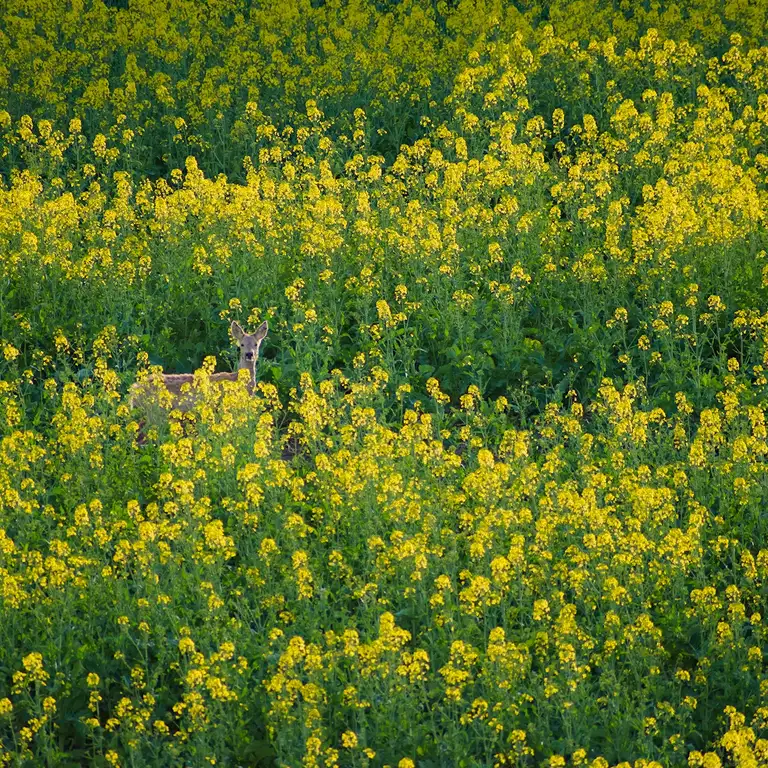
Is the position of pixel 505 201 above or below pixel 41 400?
above

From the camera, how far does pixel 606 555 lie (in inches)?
279

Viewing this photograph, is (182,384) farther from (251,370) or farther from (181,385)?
(251,370)

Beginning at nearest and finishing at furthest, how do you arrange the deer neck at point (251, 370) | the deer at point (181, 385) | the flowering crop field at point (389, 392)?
the flowering crop field at point (389, 392) < the deer at point (181, 385) < the deer neck at point (251, 370)

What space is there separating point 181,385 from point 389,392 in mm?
1547

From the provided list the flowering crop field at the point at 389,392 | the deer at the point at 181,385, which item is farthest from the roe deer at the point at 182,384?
the flowering crop field at the point at 389,392

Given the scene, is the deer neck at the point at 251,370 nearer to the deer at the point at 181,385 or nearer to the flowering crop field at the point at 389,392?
the deer at the point at 181,385

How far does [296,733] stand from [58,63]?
444 inches

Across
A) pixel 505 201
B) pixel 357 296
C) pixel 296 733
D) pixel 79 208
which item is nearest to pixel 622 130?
pixel 505 201

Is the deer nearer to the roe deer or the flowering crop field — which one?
the roe deer

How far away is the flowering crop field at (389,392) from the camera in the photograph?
636cm

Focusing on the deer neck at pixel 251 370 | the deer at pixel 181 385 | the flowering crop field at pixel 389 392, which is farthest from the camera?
the deer neck at pixel 251 370

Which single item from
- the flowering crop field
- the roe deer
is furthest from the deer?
the flowering crop field

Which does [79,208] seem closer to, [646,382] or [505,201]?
[505,201]

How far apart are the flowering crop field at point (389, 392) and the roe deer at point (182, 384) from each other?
0.45 feet
